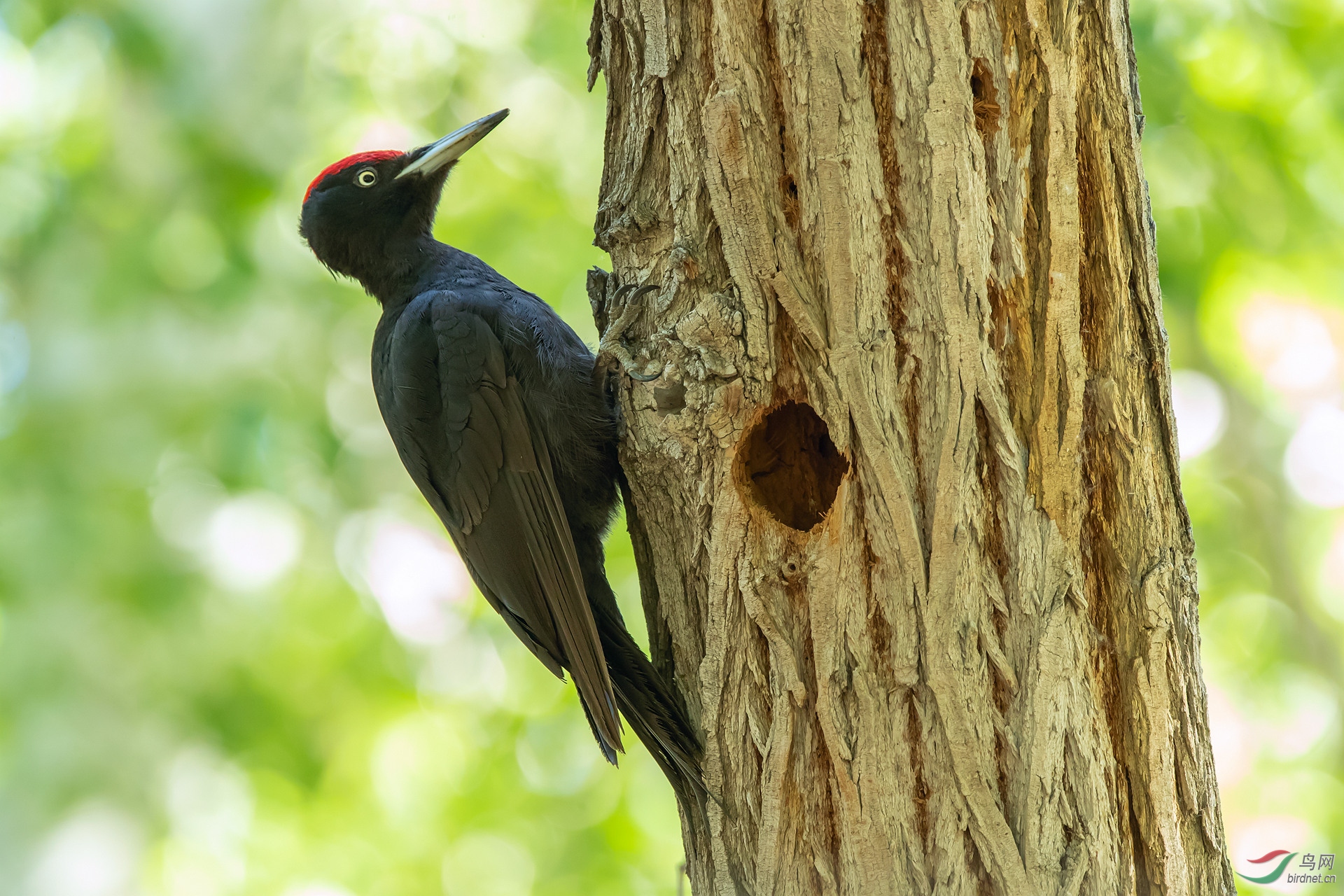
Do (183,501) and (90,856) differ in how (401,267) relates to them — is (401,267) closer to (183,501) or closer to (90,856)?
(183,501)

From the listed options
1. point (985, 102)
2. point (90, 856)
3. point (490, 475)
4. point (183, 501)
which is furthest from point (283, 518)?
point (985, 102)

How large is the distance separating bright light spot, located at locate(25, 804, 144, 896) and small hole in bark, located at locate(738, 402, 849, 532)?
4.74 m

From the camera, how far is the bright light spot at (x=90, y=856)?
5137mm

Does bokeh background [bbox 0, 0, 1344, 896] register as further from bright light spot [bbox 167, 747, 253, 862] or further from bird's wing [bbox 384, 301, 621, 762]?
bird's wing [bbox 384, 301, 621, 762]

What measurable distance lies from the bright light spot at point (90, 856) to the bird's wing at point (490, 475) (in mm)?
3782

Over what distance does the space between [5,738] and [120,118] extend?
3.40m

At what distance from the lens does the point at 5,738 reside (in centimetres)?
555

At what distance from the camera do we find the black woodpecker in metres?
2.47

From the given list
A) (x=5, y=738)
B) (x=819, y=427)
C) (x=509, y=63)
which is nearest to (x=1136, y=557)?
(x=819, y=427)

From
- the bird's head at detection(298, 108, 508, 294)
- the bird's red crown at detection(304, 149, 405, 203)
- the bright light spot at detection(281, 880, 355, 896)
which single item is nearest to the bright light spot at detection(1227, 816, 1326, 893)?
the bird's head at detection(298, 108, 508, 294)

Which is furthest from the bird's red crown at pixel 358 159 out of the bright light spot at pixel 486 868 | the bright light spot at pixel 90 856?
the bright light spot at pixel 486 868

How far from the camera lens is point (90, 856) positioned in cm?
532

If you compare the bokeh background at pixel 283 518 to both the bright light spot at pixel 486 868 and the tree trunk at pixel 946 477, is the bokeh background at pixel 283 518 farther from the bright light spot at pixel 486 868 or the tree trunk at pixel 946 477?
the tree trunk at pixel 946 477

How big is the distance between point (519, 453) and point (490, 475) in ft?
0.32
